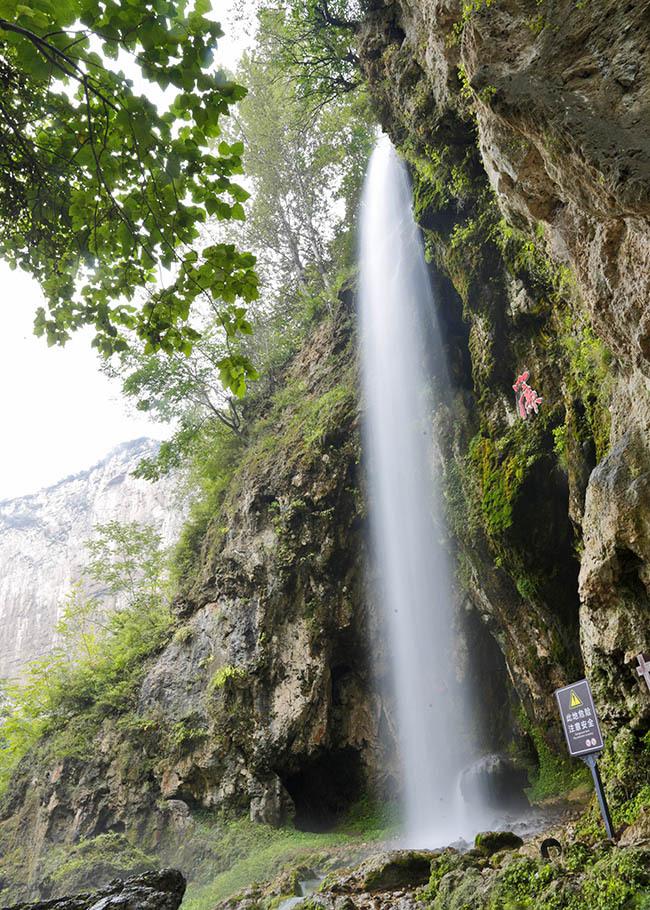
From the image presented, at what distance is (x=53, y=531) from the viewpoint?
192ft

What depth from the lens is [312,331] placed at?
16500 mm

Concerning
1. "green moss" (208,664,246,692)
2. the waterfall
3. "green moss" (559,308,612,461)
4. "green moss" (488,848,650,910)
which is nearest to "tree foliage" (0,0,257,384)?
"green moss" (488,848,650,910)

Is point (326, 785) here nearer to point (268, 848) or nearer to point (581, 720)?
point (268, 848)

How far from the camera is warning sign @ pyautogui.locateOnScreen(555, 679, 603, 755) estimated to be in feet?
14.8

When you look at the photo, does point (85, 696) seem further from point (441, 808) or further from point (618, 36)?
point (618, 36)

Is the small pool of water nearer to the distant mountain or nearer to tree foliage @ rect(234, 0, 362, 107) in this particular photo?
tree foliage @ rect(234, 0, 362, 107)

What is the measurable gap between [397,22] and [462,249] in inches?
170

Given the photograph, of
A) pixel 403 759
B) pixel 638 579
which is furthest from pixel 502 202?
pixel 403 759

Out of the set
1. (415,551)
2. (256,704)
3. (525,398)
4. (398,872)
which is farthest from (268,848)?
(525,398)

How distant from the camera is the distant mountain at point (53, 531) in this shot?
158 ft

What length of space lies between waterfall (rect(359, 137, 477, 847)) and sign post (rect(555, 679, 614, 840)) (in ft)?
18.5

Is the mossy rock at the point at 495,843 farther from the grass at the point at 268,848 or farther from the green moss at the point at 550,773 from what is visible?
the grass at the point at 268,848

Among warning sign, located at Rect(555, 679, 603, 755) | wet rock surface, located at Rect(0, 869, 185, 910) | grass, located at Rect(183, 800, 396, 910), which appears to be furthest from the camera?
grass, located at Rect(183, 800, 396, 910)

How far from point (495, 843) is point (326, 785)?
5.75m
